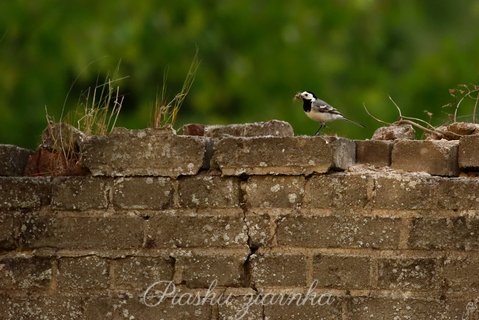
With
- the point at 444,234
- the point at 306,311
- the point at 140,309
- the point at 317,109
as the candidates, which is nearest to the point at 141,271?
the point at 140,309

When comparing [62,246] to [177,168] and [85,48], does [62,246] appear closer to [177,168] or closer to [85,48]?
[177,168]

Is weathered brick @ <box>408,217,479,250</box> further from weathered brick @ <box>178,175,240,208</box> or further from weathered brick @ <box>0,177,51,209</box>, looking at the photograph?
weathered brick @ <box>0,177,51,209</box>

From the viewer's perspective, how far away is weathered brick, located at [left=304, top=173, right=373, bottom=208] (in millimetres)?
6715

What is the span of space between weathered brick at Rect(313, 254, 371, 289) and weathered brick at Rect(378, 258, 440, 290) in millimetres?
80

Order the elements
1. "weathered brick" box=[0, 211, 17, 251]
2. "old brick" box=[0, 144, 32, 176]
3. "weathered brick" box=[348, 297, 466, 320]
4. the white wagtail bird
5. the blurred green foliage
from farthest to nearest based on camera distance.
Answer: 1. the blurred green foliage
2. the white wagtail bird
3. "old brick" box=[0, 144, 32, 176]
4. "weathered brick" box=[0, 211, 17, 251]
5. "weathered brick" box=[348, 297, 466, 320]

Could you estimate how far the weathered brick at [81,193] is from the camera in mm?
6977

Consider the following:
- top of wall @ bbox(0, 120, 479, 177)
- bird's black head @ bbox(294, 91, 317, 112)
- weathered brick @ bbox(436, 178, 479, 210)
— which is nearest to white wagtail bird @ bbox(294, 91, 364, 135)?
bird's black head @ bbox(294, 91, 317, 112)

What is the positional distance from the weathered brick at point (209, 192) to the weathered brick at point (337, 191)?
1.26 feet

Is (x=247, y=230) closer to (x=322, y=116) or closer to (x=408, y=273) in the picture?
(x=408, y=273)

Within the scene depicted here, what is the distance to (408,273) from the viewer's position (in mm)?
6594

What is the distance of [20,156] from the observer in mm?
7340

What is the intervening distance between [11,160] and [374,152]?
198cm

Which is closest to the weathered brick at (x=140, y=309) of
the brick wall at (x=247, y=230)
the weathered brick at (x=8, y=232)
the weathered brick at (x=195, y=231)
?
the brick wall at (x=247, y=230)

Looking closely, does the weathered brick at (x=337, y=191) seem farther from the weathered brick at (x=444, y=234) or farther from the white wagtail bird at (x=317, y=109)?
the white wagtail bird at (x=317, y=109)
